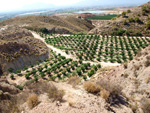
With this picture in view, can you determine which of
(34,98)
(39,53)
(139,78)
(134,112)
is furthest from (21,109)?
(39,53)

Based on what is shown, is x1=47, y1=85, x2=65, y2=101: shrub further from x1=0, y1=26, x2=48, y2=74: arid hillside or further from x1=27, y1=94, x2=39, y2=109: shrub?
x1=0, y1=26, x2=48, y2=74: arid hillside

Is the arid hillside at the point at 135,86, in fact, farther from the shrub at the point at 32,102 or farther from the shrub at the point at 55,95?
the shrub at the point at 32,102

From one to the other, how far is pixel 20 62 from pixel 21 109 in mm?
15402

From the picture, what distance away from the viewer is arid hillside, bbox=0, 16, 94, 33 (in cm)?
5500

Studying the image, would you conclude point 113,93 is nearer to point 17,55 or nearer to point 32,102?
point 32,102

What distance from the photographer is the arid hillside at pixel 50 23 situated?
55.0m

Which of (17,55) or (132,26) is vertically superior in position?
(132,26)

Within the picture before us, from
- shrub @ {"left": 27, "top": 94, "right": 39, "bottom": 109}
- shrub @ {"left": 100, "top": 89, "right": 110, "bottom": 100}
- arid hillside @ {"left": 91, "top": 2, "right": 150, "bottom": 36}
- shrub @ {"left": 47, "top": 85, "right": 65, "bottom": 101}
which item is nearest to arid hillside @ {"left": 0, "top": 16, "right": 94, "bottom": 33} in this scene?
arid hillside @ {"left": 91, "top": 2, "right": 150, "bottom": 36}

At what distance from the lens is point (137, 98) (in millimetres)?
7477

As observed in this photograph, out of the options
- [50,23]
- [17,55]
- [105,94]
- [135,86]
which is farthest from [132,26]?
[50,23]

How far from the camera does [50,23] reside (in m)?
72.6

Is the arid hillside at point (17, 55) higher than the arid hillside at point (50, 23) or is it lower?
lower

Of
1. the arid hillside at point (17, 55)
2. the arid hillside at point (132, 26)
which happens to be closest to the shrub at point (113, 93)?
the arid hillside at point (17, 55)

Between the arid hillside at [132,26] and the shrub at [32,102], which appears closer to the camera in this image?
the shrub at [32,102]
